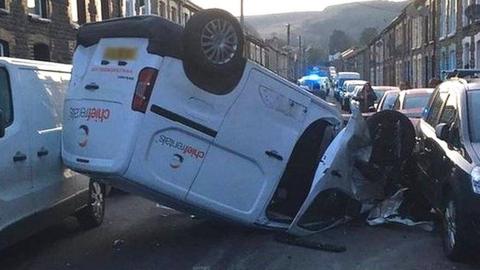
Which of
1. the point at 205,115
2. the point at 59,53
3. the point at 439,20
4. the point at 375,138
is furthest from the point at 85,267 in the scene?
the point at 439,20

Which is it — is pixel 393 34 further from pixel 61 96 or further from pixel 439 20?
pixel 61 96

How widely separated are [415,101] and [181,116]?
9.72 m

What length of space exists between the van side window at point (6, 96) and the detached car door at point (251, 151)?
182 cm

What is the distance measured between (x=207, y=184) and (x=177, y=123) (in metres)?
0.70

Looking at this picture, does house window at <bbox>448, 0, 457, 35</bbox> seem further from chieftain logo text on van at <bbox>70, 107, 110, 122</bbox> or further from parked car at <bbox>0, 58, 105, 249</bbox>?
chieftain logo text on van at <bbox>70, 107, 110, 122</bbox>

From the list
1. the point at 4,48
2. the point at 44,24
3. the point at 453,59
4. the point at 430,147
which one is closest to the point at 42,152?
the point at 430,147

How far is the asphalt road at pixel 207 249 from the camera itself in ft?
21.4

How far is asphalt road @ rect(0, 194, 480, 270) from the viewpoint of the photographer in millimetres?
6535

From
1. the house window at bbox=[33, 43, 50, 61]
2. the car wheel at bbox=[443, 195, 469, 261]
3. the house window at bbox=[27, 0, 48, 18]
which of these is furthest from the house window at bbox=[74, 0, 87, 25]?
the car wheel at bbox=[443, 195, 469, 261]

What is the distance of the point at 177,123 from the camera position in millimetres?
6422

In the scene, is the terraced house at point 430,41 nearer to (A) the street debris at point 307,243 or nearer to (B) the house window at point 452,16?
(B) the house window at point 452,16

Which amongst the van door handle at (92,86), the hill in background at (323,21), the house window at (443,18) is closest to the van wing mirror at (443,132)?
the van door handle at (92,86)

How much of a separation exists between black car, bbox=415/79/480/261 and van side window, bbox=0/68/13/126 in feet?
13.6

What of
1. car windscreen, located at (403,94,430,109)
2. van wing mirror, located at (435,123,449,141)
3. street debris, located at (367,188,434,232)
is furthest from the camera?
car windscreen, located at (403,94,430,109)
